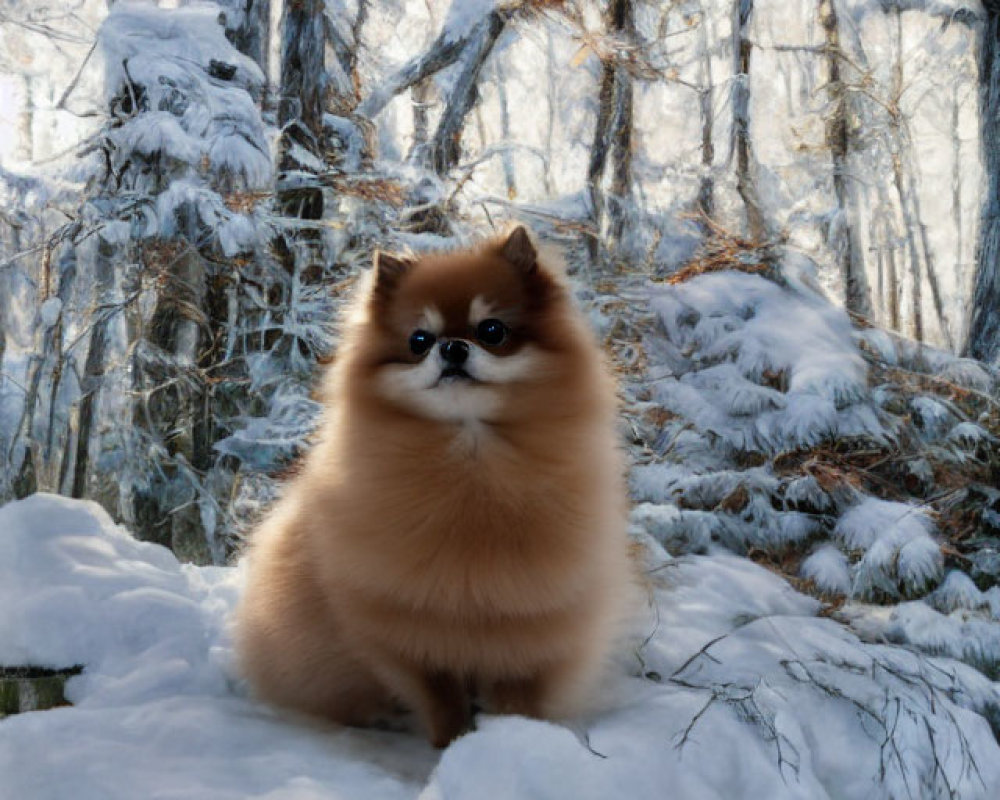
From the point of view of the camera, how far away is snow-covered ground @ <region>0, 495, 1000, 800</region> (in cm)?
101

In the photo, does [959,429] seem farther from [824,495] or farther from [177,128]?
[177,128]

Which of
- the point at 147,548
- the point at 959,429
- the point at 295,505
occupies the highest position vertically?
the point at 959,429

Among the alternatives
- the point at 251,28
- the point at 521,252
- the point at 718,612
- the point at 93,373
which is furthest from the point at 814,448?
the point at 251,28

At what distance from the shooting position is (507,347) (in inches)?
48.2

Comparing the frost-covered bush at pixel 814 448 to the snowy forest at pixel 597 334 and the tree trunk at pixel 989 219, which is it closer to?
the snowy forest at pixel 597 334

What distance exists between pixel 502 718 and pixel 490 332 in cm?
54

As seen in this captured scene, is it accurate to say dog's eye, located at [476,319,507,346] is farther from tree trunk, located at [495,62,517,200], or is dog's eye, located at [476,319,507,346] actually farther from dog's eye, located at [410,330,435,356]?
tree trunk, located at [495,62,517,200]

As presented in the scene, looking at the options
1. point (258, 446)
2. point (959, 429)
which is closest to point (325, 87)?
point (258, 446)

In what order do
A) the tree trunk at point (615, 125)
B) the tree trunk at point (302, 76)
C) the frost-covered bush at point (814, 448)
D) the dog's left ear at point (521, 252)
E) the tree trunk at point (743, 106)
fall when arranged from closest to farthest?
the dog's left ear at point (521, 252)
the frost-covered bush at point (814, 448)
the tree trunk at point (302, 76)
the tree trunk at point (615, 125)
the tree trunk at point (743, 106)

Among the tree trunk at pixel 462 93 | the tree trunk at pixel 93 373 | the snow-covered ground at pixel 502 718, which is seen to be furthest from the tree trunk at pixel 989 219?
the tree trunk at pixel 93 373

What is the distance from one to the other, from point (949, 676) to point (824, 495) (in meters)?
0.74

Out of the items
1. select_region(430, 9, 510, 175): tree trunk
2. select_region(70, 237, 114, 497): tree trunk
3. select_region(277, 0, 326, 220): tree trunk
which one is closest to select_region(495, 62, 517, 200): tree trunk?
select_region(430, 9, 510, 175): tree trunk

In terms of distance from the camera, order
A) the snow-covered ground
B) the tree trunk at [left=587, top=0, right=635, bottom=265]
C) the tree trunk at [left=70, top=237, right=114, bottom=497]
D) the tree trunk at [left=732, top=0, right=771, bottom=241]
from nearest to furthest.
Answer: the snow-covered ground, the tree trunk at [left=70, top=237, right=114, bottom=497], the tree trunk at [left=587, top=0, right=635, bottom=265], the tree trunk at [left=732, top=0, right=771, bottom=241]

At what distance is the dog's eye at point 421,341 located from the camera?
4.00ft
